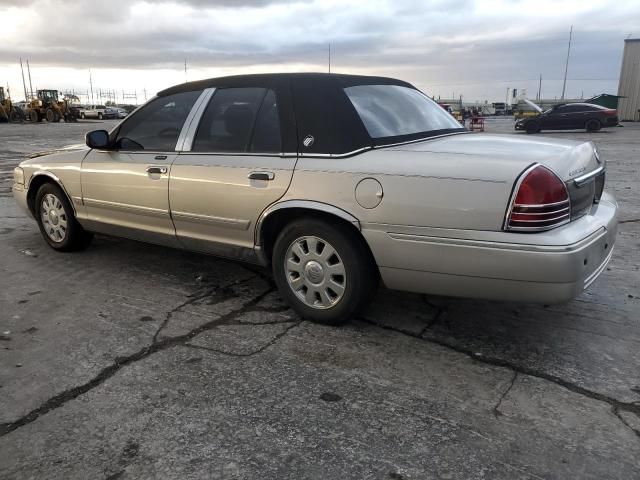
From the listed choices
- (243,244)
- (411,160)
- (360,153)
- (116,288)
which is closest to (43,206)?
(116,288)

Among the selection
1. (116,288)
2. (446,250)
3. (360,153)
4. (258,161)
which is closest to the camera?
(446,250)

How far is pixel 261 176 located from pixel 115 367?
57.3 inches

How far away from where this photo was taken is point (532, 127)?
26.8 meters

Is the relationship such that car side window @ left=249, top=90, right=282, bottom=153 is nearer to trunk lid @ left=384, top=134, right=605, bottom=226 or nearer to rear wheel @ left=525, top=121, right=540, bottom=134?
trunk lid @ left=384, top=134, right=605, bottom=226

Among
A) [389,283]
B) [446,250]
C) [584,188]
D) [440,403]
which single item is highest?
[584,188]

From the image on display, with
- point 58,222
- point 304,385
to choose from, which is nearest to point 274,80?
point 304,385

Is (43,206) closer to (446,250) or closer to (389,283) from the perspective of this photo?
(389,283)

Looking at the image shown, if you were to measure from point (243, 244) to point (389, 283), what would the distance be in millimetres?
1110

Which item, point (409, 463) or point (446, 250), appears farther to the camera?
point (446, 250)

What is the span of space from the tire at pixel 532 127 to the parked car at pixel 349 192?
24572 mm

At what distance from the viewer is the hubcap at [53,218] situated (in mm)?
5176

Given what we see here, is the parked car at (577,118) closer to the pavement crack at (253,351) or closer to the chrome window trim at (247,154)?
the chrome window trim at (247,154)

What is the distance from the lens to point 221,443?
239cm

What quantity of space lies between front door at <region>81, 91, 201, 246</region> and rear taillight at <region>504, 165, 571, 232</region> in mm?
2510
